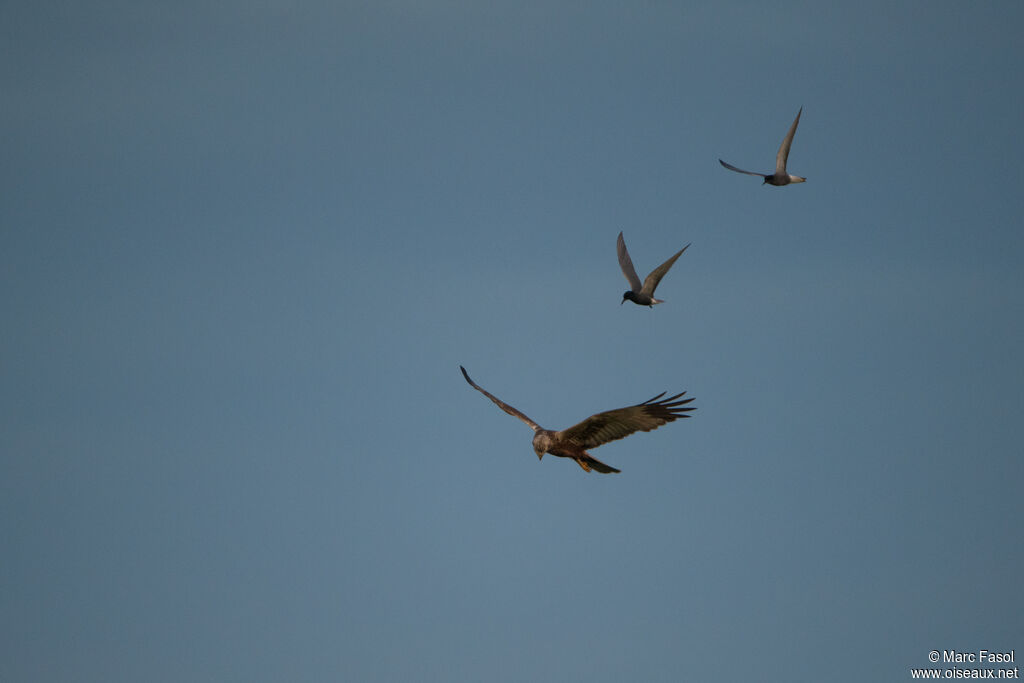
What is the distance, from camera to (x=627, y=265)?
128 feet

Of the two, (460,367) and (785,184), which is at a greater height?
(785,184)

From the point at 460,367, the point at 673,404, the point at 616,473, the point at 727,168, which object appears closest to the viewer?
the point at 673,404

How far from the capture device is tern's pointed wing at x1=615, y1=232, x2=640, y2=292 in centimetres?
3831

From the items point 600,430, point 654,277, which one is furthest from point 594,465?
point 654,277

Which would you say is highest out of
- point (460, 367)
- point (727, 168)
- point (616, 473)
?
point (727, 168)

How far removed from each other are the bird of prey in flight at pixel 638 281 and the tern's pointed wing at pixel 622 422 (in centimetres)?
851

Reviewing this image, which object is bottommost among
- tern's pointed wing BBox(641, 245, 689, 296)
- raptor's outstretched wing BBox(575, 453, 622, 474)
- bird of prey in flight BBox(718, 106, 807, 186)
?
raptor's outstretched wing BBox(575, 453, 622, 474)

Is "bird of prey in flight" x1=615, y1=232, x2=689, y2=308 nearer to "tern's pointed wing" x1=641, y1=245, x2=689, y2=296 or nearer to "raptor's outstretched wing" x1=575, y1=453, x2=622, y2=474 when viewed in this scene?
"tern's pointed wing" x1=641, y1=245, x2=689, y2=296

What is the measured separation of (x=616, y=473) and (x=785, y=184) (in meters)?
14.7

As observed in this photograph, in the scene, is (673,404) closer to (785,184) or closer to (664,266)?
(664,266)

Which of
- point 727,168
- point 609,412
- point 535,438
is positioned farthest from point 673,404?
point 727,168

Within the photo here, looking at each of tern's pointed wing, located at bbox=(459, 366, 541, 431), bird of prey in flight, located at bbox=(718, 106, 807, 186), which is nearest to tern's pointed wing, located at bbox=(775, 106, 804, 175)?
bird of prey in flight, located at bbox=(718, 106, 807, 186)

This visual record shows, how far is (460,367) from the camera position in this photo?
36.4m

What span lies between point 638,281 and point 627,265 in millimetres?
970
